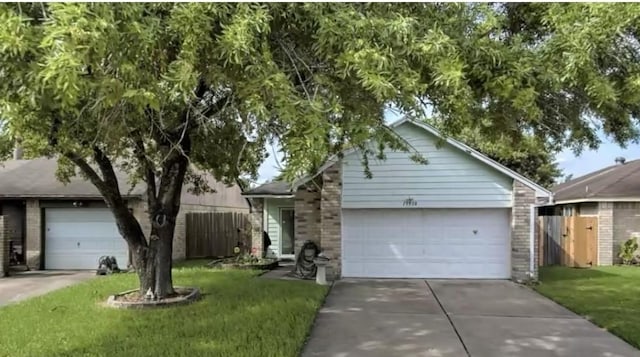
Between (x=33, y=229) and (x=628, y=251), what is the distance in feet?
66.8

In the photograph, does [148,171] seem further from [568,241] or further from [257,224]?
[568,241]

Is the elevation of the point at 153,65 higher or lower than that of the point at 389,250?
higher

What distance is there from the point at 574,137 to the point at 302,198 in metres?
9.96

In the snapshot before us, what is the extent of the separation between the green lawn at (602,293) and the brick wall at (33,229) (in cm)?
1539

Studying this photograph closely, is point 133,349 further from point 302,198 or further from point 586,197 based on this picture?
point 586,197

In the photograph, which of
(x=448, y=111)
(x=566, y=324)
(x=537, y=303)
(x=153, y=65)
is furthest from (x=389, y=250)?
(x=153, y=65)

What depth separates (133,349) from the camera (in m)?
7.66

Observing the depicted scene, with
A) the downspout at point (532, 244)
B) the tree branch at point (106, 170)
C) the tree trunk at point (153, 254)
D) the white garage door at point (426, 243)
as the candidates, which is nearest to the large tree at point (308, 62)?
the tree branch at point (106, 170)

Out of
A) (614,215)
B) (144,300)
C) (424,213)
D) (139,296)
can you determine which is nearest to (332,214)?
(424,213)

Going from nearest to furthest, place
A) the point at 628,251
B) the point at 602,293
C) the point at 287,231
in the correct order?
1. the point at 602,293
2. the point at 628,251
3. the point at 287,231

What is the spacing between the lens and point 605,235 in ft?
66.9

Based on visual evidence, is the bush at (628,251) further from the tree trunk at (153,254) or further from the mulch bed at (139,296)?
the tree trunk at (153,254)

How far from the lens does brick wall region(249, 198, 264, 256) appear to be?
68.5 ft

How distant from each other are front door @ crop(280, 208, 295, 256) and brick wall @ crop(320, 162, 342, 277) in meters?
6.23
